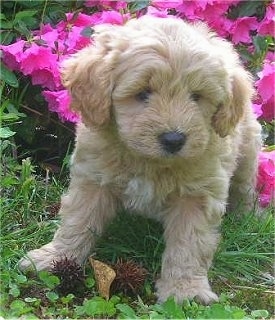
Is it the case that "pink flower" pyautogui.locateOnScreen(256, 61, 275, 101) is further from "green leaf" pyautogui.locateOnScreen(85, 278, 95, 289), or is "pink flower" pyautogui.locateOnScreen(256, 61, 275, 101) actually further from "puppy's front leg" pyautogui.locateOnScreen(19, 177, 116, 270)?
"green leaf" pyautogui.locateOnScreen(85, 278, 95, 289)

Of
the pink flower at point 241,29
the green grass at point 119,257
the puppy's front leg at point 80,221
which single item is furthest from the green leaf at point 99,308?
the pink flower at point 241,29

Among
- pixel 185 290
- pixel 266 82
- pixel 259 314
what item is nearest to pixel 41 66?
pixel 266 82

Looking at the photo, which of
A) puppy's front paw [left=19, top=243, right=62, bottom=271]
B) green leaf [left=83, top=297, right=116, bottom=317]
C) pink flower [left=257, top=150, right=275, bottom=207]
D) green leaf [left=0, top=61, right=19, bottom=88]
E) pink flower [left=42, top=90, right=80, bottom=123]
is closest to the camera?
green leaf [left=83, top=297, right=116, bottom=317]

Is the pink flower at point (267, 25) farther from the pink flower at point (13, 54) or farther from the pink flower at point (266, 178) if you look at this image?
the pink flower at point (13, 54)

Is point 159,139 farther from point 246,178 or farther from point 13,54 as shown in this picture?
point 13,54

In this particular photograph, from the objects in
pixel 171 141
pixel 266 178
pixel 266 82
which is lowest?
pixel 266 178

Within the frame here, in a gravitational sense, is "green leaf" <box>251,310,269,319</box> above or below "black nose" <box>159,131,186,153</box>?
below

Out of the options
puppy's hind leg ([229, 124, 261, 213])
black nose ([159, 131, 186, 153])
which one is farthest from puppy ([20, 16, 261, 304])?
puppy's hind leg ([229, 124, 261, 213])

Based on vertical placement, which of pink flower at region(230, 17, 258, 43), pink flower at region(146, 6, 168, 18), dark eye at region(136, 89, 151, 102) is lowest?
pink flower at region(230, 17, 258, 43)
